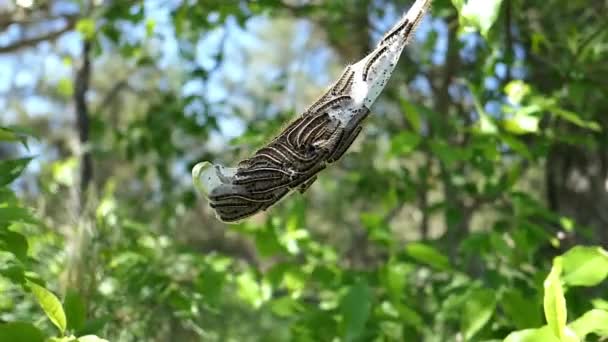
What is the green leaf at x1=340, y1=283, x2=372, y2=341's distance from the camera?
155 centimetres

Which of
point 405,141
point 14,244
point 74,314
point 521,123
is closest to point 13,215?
point 14,244

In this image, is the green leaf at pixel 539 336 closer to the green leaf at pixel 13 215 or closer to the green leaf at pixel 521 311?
the green leaf at pixel 521 311

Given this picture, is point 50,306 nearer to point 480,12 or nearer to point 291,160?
point 291,160

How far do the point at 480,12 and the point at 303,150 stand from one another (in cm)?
38

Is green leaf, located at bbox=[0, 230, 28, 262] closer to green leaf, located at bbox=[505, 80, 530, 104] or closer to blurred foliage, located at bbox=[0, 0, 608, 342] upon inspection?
blurred foliage, located at bbox=[0, 0, 608, 342]

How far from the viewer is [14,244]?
119cm

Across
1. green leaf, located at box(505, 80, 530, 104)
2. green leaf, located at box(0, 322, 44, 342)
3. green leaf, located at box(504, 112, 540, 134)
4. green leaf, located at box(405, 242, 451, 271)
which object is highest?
green leaf, located at box(505, 80, 530, 104)

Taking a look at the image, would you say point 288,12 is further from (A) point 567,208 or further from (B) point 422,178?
(A) point 567,208

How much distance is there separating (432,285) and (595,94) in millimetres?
878

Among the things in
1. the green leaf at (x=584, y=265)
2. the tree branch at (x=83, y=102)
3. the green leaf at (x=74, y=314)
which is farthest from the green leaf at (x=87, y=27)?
the green leaf at (x=584, y=265)

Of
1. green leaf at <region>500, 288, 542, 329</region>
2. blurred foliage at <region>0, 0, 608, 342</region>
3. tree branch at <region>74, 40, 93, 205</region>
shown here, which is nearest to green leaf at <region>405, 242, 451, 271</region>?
blurred foliage at <region>0, 0, 608, 342</region>

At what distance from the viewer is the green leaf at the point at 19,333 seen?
3.12ft

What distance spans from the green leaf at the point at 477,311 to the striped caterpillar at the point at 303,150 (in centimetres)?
62

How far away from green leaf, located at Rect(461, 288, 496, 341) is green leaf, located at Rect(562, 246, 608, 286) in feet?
0.74
